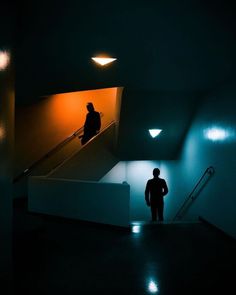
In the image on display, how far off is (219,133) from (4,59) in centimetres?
529

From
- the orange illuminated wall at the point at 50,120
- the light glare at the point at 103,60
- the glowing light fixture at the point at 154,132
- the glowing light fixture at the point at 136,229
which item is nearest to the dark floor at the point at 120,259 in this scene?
the glowing light fixture at the point at 136,229

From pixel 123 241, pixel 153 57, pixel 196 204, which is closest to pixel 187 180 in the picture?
pixel 196 204

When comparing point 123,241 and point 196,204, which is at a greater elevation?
point 196,204

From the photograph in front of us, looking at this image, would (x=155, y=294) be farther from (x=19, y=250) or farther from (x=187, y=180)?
(x=187, y=180)

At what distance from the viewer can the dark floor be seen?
4.07m

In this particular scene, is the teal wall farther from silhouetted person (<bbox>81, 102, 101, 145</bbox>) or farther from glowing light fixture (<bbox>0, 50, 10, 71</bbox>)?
glowing light fixture (<bbox>0, 50, 10, 71</bbox>)

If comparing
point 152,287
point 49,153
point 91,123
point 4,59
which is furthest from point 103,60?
point 49,153

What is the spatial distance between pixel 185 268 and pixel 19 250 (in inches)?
122

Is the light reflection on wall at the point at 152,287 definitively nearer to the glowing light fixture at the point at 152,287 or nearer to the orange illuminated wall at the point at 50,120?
the glowing light fixture at the point at 152,287

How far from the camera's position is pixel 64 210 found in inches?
293

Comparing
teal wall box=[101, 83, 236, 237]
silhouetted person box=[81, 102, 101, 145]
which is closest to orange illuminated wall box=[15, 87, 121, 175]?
silhouetted person box=[81, 102, 101, 145]

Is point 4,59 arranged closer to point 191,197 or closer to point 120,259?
point 120,259

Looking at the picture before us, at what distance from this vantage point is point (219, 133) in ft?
21.6

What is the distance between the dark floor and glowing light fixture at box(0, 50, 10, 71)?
3.00 metres
